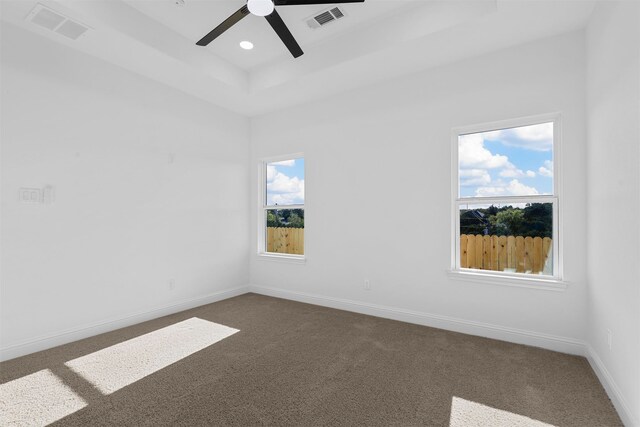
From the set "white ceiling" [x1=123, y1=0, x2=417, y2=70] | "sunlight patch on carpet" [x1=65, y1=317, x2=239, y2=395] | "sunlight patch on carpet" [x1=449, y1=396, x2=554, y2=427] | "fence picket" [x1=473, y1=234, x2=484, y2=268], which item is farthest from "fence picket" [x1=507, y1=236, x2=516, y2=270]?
"sunlight patch on carpet" [x1=65, y1=317, x2=239, y2=395]

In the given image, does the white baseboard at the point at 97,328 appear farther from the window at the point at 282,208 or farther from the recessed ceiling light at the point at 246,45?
the recessed ceiling light at the point at 246,45

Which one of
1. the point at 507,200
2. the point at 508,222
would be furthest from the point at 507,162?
the point at 508,222

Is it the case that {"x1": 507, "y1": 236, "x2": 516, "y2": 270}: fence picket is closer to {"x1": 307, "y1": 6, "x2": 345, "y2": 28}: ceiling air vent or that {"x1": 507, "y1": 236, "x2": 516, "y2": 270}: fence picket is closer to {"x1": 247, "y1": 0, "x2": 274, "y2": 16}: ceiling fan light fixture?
{"x1": 307, "y1": 6, "x2": 345, "y2": 28}: ceiling air vent

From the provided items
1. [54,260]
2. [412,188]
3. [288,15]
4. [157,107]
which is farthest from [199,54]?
[412,188]

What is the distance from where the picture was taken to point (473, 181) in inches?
124

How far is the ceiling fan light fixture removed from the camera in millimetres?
2098

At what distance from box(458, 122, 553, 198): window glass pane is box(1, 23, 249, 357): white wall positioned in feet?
10.8

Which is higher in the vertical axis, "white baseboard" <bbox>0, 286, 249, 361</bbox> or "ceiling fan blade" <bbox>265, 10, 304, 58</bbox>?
"ceiling fan blade" <bbox>265, 10, 304, 58</bbox>

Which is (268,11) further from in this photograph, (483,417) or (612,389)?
(612,389)

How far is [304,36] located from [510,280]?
321 centimetres

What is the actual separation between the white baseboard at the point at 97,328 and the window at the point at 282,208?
109cm

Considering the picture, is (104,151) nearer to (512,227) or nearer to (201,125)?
(201,125)

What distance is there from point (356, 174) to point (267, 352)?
7.46 feet

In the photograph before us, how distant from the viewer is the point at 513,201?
294 centimetres
